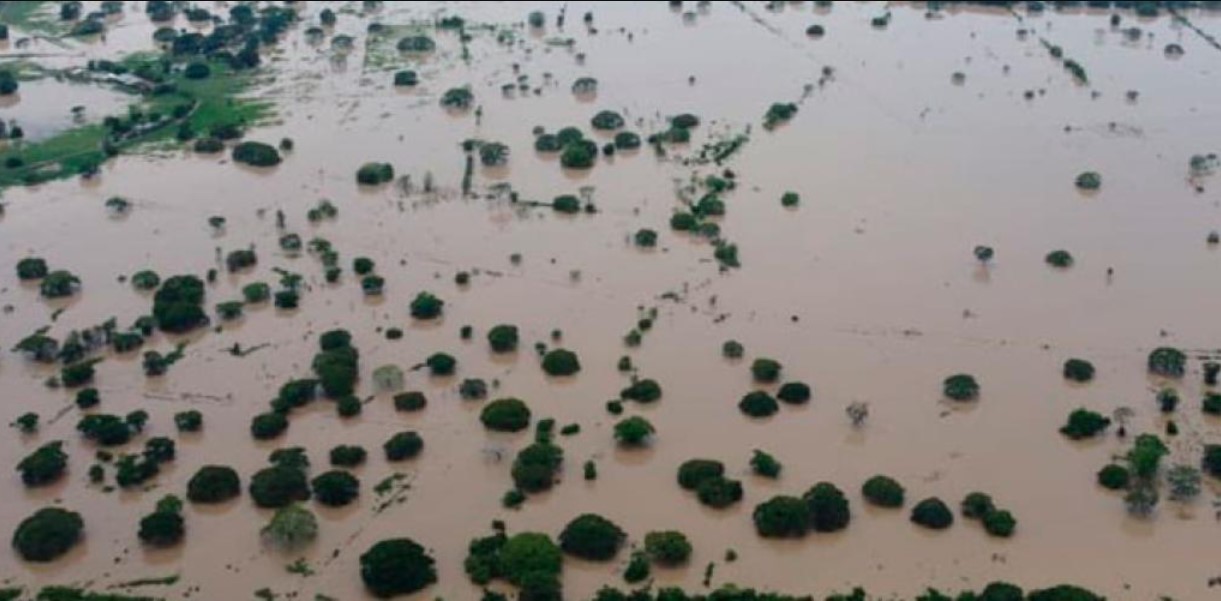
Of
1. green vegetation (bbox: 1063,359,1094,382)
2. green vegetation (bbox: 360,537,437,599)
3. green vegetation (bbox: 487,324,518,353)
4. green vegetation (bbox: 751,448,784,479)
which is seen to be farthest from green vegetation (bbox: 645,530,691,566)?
green vegetation (bbox: 1063,359,1094,382)

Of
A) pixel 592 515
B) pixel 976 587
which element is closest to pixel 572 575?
pixel 592 515

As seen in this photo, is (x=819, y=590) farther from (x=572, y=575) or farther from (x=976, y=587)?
(x=572, y=575)

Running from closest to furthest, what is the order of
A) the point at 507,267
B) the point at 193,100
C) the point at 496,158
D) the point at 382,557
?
the point at 382,557 → the point at 507,267 → the point at 496,158 → the point at 193,100

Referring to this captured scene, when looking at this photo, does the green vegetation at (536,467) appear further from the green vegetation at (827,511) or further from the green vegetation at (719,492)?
the green vegetation at (827,511)

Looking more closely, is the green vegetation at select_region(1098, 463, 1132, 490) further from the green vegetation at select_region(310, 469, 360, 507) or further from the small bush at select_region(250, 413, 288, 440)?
the small bush at select_region(250, 413, 288, 440)

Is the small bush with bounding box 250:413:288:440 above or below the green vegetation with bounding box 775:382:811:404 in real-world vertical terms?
below
